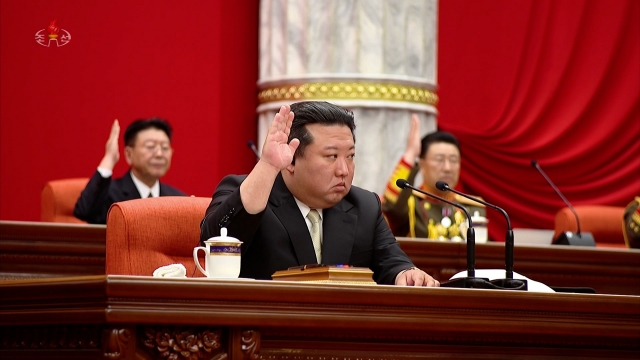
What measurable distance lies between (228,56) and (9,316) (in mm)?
4149

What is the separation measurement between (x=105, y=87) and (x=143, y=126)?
53 cm

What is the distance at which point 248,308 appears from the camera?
5.87 ft

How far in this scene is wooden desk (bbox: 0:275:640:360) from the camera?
1721mm

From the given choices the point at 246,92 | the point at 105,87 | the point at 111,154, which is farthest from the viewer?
the point at 246,92

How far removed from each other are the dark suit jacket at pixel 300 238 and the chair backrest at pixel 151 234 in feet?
0.35

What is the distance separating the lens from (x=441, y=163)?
4.98 meters

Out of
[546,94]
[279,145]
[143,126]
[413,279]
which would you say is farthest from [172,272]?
[546,94]

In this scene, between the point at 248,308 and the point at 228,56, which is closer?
the point at 248,308

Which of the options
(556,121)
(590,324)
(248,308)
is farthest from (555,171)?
(248,308)

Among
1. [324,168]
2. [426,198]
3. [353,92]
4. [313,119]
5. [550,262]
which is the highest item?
[353,92]

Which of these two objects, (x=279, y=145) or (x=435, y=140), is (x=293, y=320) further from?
(x=435, y=140)

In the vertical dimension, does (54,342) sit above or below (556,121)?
below

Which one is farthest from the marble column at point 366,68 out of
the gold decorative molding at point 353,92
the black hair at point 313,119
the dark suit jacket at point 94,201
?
the black hair at point 313,119

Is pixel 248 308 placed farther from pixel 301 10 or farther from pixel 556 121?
pixel 556 121
